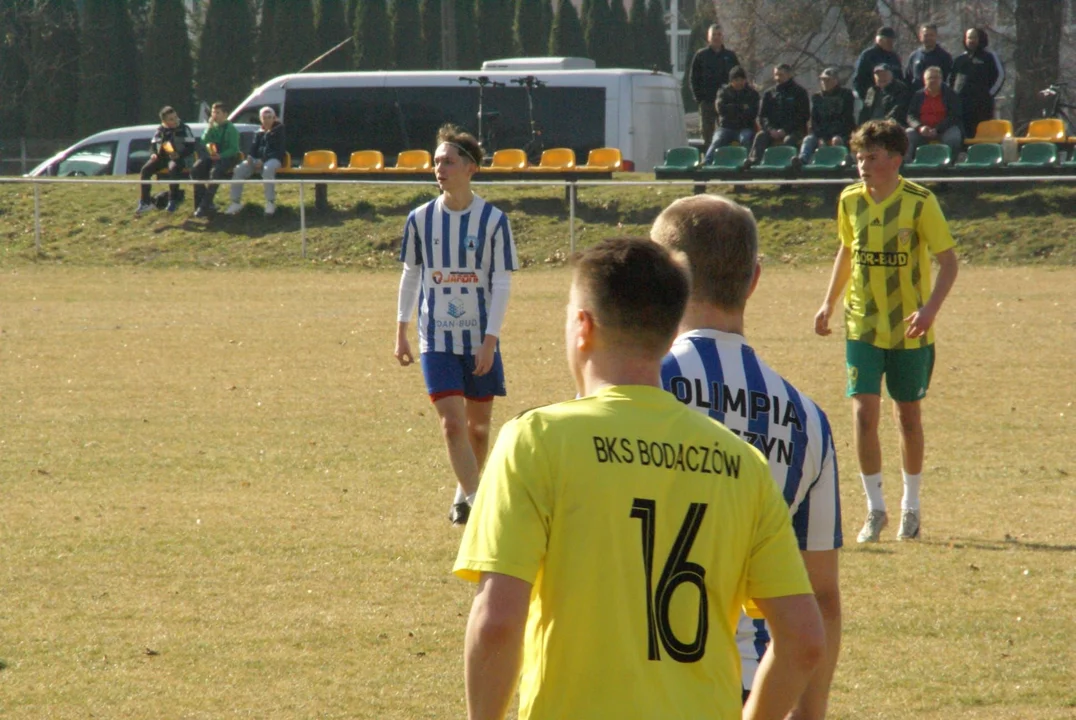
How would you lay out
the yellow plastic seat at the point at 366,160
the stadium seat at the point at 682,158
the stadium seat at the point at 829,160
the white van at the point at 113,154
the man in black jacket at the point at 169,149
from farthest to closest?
the white van at the point at 113,154 → the yellow plastic seat at the point at 366,160 → the man in black jacket at the point at 169,149 → the stadium seat at the point at 682,158 → the stadium seat at the point at 829,160

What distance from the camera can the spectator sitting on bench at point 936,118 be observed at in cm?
2228

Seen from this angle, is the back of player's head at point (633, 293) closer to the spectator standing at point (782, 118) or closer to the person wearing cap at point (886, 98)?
the person wearing cap at point (886, 98)

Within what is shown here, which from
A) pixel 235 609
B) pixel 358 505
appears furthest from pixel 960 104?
pixel 235 609

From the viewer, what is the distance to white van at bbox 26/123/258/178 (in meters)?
30.9

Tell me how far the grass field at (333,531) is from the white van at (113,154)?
1641 centimetres

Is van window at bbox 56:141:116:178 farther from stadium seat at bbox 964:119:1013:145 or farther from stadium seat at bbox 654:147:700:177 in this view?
stadium seat at bbox 964:119:1013:145

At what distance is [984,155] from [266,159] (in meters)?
12.8

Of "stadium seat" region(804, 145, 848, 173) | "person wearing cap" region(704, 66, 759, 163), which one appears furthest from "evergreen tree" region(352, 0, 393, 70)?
"stadium seat" region(804, 145, 848, 173)

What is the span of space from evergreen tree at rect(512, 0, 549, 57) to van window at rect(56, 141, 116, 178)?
87.2 feet

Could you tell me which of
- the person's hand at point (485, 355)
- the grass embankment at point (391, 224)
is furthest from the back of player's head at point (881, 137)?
the grass embankment at point (391, 224)

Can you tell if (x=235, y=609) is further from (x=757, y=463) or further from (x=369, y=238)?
(x=369, y=238)

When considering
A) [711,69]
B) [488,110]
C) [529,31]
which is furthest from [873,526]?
[529,31]

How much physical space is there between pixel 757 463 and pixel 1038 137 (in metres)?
23.6

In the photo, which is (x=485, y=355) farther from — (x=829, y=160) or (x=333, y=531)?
(x=829, y=160)
